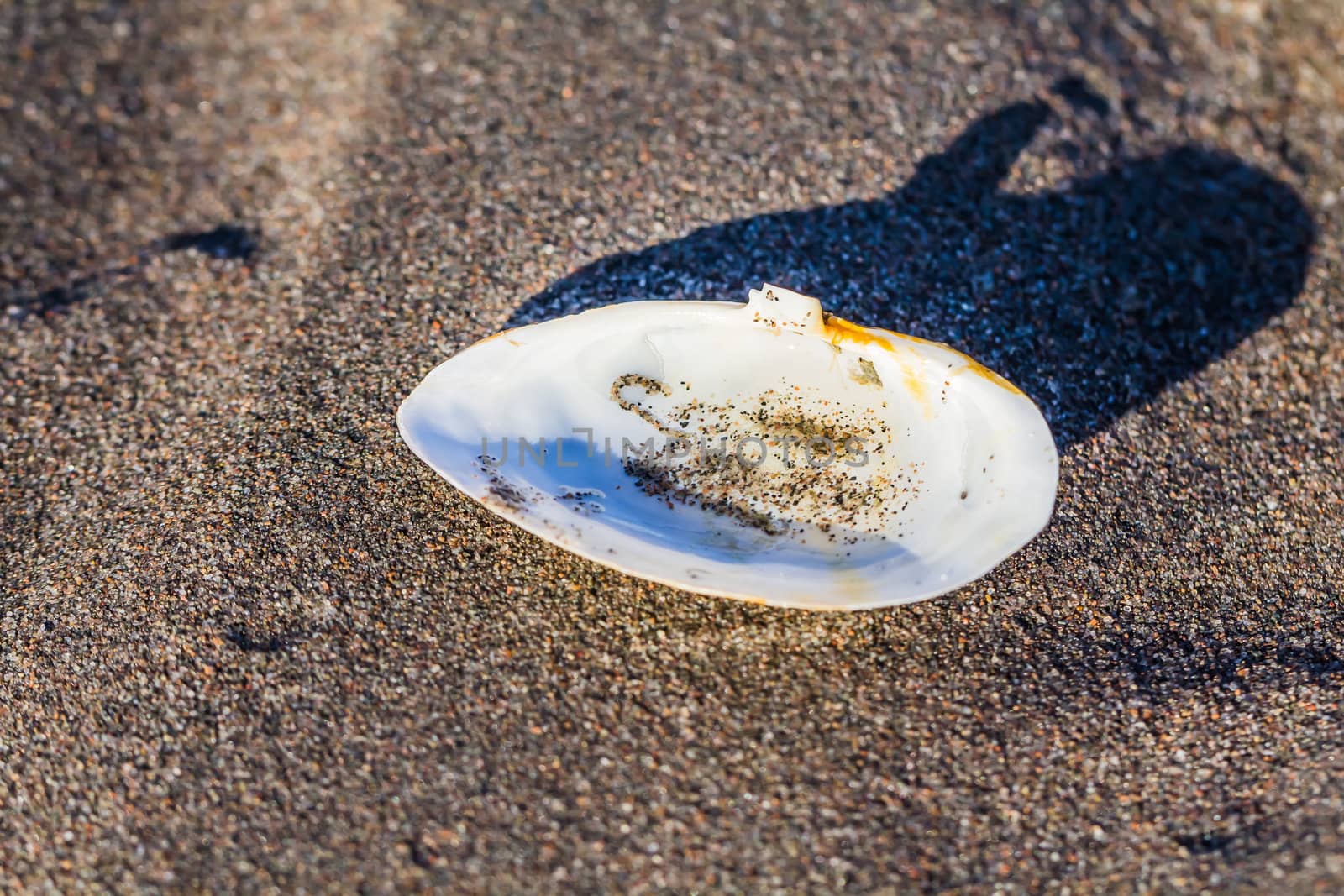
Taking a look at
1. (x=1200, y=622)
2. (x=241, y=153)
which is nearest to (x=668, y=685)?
(x=1200, y=622)

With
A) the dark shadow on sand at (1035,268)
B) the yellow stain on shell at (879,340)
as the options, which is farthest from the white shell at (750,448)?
the dark shadow on sand at (1035,268)

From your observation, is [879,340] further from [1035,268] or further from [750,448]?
[1035,268]

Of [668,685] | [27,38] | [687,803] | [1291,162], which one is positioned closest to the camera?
[687,803]

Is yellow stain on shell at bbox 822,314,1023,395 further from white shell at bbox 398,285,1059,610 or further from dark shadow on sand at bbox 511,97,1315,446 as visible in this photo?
dark shadow on sand at bbox 511,97,1315,446

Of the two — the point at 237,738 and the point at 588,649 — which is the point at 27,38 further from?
the point at 588,649

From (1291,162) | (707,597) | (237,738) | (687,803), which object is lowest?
(237,738)

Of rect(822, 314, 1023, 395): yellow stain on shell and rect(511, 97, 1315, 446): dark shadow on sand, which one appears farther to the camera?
rect(511, 97, 1315, 446): dark shadow on sand

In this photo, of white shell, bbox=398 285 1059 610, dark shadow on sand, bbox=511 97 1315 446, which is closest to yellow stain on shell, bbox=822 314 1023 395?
white shell, bbox=398 285 1059 610
